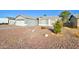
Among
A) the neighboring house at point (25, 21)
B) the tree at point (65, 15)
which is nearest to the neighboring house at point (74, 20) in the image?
the tree at point (65, 15)

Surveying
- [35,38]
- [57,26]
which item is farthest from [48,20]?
[35,38]

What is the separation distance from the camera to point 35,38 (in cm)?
292

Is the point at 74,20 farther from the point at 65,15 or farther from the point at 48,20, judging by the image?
the point at 48,20

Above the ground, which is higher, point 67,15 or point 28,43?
point 67,15

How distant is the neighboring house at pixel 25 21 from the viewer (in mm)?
2920

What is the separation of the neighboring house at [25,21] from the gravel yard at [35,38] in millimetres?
53

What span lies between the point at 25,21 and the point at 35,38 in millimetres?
259

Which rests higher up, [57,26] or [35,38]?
[57,26]

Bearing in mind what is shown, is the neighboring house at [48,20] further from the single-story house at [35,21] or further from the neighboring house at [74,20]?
the neighboring house at [74,20]
